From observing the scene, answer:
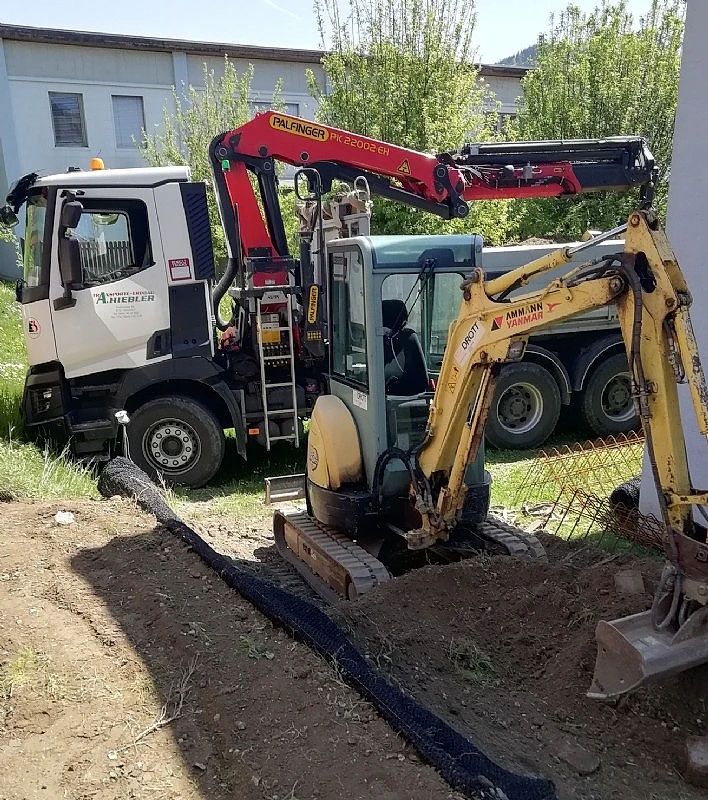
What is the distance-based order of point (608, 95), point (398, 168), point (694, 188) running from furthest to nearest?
point (608, 95)
point (398, 168)
point (694, 188)

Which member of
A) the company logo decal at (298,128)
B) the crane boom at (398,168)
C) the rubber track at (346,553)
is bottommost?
the rubber track at (346,553)

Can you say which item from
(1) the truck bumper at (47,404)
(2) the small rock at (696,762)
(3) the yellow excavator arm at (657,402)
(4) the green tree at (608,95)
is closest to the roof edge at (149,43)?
(4) the green tree at (608,95)

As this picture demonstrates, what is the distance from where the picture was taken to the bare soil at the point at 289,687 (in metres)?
2.74

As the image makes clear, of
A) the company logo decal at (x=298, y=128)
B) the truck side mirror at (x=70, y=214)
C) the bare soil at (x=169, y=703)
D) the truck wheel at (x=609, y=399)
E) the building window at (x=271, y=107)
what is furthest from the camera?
the building window at (x=271, y=107)

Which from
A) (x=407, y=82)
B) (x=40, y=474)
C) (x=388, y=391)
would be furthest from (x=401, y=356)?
(x=407, y=82)

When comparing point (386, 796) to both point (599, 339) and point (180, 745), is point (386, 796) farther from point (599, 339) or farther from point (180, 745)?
point (599, 339)

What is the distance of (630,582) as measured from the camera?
3.86 m

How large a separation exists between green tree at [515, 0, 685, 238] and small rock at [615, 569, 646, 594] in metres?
11.4

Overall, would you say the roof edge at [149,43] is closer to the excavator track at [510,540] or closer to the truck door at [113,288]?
the truck door at [113,288]

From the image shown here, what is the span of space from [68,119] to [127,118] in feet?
4.76

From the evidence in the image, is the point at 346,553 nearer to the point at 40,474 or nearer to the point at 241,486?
the point at 241,486

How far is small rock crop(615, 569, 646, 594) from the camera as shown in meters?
3.84

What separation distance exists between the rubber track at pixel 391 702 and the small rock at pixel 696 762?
0.89 m

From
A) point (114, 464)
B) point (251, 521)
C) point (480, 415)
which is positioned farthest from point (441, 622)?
point (114, 464)
